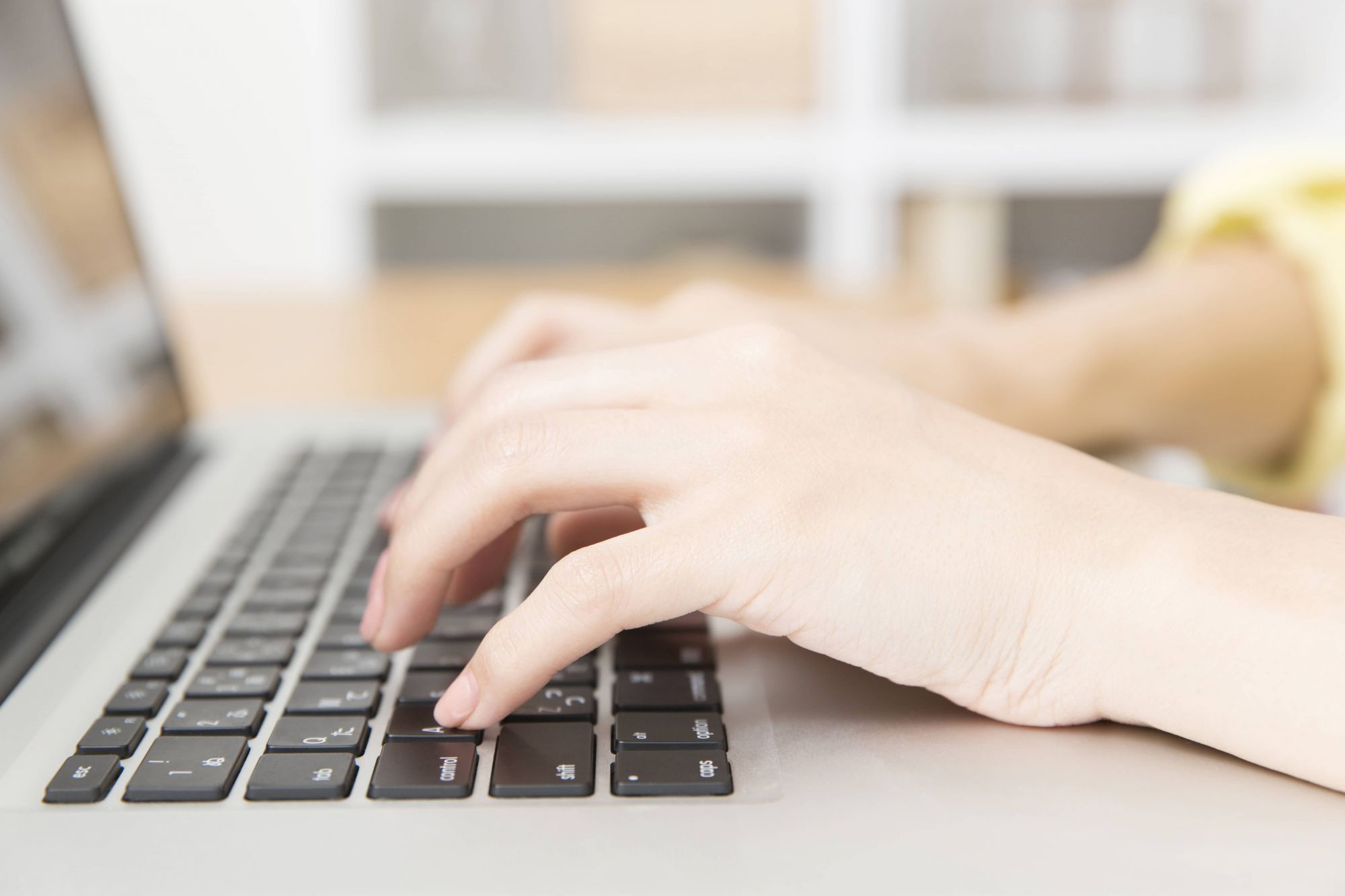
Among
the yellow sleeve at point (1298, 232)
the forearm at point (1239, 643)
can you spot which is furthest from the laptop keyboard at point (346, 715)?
the yellow sleeve at point (1298, 232)

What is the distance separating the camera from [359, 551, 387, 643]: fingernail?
0.37 meters

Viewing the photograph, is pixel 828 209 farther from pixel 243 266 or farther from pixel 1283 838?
pixel 1283 838

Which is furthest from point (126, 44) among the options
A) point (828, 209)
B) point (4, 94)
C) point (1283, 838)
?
point (1283, 838)

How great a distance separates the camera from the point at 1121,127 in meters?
1.73

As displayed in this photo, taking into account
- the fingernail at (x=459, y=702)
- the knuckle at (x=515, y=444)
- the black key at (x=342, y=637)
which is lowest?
the black key at (x=342, y=637)

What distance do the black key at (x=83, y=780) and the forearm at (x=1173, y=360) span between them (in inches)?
18.4

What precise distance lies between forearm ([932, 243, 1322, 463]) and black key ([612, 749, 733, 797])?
0.37 metres

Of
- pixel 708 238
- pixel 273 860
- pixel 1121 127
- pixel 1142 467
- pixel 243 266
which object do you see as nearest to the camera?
pixel 273 860

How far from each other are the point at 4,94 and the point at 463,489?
33 centimetres

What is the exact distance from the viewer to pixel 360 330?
100 cm

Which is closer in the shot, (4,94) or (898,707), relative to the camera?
(898,707)

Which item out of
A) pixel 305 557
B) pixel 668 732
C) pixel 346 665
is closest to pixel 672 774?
pixel 668 732

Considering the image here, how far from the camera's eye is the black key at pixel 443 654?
0.37m

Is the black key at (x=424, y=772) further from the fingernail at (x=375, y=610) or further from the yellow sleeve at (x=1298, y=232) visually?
the yellow sleeve at (x=1298, y=232)
